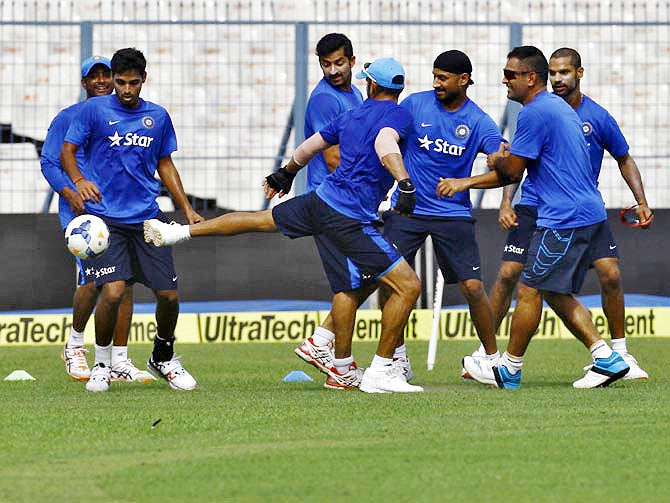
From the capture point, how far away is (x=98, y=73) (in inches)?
438

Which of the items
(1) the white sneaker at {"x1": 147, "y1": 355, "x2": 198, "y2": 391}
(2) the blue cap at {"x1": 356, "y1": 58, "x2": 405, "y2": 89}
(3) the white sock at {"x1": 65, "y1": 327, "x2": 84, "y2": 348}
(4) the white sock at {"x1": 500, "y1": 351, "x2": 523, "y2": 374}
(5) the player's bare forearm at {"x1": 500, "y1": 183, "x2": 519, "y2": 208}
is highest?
(2) the blue cap at {"x1": 356, "y1": 58, "x2": 405, "y2": 89}

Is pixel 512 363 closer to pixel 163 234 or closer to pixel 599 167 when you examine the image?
pixel 599 167

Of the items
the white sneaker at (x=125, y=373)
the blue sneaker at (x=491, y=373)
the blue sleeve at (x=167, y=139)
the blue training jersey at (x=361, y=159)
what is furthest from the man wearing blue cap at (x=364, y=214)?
the white sneaker at (x=125, y=373)

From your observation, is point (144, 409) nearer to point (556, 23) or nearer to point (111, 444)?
point (111, 444)

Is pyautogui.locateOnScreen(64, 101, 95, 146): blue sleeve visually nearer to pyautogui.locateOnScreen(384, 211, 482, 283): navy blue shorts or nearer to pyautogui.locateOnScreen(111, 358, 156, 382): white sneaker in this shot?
pyautogui.locateOnScreen(111, 358, 156, 382): white sneaker

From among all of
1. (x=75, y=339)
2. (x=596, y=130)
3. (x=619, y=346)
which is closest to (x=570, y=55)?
(x=596, y=130)

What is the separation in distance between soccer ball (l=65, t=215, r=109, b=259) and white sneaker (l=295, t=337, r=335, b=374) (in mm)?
1526

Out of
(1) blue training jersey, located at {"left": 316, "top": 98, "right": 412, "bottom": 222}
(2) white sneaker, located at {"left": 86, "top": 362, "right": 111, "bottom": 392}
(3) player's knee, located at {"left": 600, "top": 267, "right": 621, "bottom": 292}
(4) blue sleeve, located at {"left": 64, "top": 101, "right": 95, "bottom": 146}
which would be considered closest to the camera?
(1) blue training jersey, located at {"left": 316, "top": 98, "right": 412, "bottom": 222}

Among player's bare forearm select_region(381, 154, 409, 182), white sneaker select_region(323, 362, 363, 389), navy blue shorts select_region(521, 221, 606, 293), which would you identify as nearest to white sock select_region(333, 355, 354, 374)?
white sneaker select_region(323, 362, 363, 389)

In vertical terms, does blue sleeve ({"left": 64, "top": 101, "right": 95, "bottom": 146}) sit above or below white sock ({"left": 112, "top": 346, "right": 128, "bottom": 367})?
above

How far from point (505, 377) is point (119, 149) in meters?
2.96

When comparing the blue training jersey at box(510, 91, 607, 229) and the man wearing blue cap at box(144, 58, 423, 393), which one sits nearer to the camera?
the man wearing blue cap at box(144, 58, 423, 393)

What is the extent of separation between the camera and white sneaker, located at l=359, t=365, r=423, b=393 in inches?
367

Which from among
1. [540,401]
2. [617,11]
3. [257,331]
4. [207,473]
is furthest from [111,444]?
[617,11]
